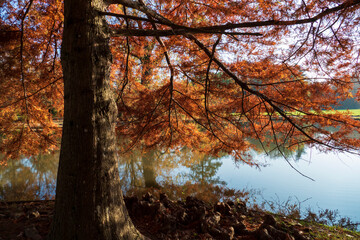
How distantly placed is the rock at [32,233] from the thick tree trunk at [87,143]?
0.27 metres

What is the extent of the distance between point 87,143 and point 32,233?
976 mm

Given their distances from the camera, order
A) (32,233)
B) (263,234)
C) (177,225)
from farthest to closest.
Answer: (177,225), (263,234), (32,233)

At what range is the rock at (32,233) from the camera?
1636mm

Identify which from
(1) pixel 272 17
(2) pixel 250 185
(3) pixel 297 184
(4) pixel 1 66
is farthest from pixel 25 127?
(3) pixel 297 184

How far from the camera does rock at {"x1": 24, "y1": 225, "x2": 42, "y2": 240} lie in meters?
1.64

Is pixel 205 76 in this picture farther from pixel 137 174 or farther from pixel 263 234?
pixel 137 174

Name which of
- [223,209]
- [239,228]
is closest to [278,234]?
[239,228]

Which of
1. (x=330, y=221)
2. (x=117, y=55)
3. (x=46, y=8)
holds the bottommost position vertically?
(x=330, y=221)

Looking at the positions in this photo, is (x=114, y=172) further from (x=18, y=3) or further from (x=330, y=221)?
(x=330, y=221)

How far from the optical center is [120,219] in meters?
1.51

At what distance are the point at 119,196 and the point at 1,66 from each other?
2.72 m

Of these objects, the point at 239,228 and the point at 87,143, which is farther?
the point at 239,228

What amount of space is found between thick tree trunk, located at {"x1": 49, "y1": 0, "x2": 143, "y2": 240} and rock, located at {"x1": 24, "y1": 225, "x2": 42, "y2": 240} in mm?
272

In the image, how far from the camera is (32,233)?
A: 167 centimetres
